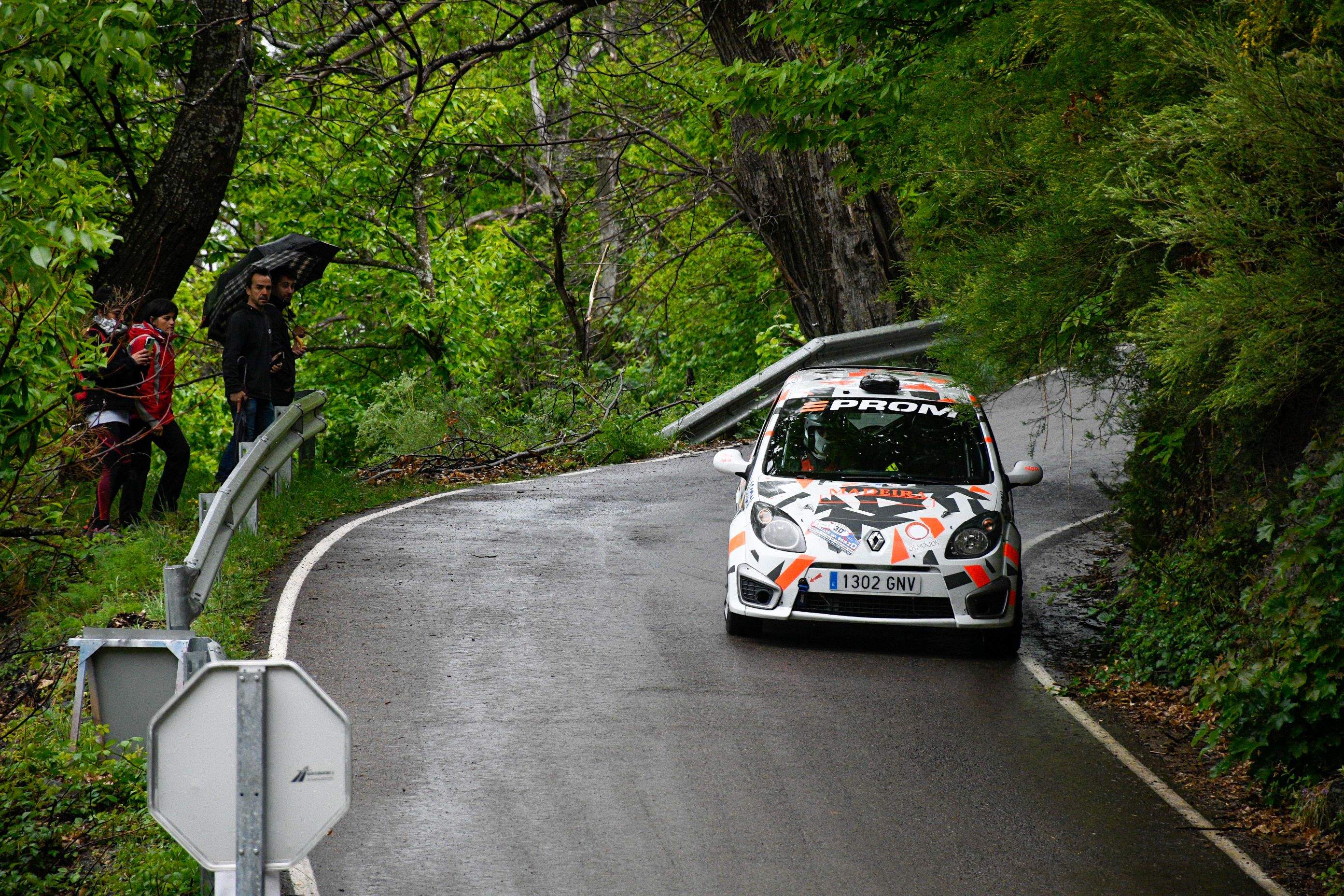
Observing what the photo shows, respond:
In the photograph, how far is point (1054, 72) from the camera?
7680mm

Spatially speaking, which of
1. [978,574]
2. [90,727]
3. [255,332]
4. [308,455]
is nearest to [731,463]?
[978,574]

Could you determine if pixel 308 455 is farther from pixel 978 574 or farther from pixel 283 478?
pixel 978 574

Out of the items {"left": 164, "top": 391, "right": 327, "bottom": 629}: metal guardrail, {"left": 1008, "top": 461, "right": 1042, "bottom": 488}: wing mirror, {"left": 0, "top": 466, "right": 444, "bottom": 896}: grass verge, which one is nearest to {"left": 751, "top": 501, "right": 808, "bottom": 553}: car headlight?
{"left": 1008, "top": 461, "right": 1042, "bottom": 488}: wing mirror

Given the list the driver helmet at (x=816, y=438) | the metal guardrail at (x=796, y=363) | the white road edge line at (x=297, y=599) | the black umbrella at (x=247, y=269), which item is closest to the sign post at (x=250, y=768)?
the white road edge line at (x=297, y=599)

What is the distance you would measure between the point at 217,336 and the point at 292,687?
31.2 ft

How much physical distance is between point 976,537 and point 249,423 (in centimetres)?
663

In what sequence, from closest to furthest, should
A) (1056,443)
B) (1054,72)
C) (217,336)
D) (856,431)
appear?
(1054,72) → (856,431) → (217,336) → (1056,443)

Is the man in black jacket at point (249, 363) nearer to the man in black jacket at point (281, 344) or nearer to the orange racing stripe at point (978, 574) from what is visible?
the man in black jacket at point (281, 344)

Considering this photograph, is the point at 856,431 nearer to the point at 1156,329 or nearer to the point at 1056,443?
the point at 1156,329

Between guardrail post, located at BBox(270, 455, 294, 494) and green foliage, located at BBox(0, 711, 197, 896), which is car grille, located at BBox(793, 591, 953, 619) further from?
guardrail post, located at BBox(270, 455, 294, 494)

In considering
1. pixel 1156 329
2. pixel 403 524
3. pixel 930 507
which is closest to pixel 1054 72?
pixel 1156 329

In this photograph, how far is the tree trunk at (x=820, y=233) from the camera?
17.8m

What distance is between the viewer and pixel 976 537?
354 inches

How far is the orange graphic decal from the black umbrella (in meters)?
6.12
